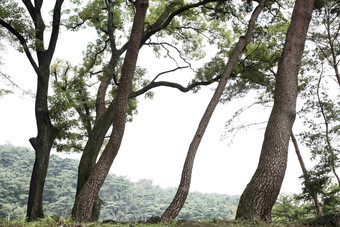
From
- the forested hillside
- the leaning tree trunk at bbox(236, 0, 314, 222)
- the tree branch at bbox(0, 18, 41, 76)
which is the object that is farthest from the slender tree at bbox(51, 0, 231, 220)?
the forested hillside

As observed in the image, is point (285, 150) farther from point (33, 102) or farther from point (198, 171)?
point (198, 171)

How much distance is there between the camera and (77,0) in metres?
10.2

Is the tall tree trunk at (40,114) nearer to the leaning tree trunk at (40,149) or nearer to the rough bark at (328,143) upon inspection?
the leaning tree trunk at (40,149)

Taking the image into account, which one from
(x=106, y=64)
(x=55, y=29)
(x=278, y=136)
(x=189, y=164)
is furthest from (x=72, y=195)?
(x=278, y=136)

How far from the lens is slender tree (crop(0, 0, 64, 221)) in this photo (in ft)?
26.1

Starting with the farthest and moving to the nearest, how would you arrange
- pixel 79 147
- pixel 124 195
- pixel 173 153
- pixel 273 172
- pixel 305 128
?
pixel 173 153, pixel 124 195, pixel 79 147, pixel 305 128, pixel 273 172

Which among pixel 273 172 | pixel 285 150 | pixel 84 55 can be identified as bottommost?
pixel 273 172

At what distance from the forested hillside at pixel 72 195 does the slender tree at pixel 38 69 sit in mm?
42618

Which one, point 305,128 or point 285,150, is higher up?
point 305,128

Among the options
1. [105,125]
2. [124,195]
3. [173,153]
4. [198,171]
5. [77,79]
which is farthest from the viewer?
[173,153]

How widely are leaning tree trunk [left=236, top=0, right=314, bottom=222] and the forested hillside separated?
49.1m

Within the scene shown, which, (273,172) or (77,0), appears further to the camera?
(77,0)

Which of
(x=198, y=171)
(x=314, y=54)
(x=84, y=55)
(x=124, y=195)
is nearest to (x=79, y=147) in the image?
(x=84, y=55)

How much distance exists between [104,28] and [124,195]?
194ft
